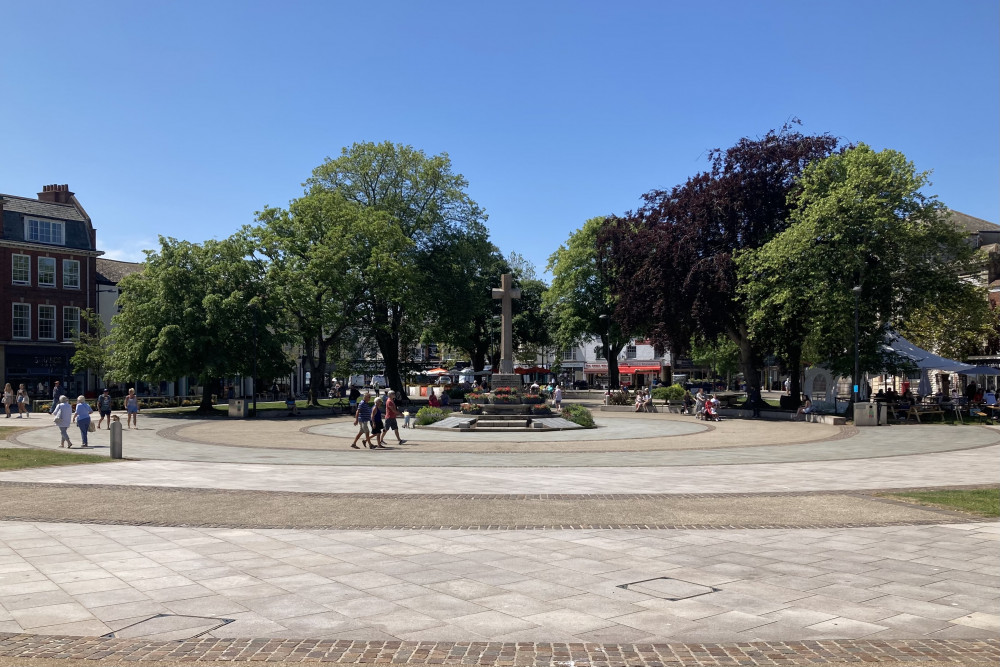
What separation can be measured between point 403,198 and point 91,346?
22.5 meters

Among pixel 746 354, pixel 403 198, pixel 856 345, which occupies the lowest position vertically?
pixel 746 354

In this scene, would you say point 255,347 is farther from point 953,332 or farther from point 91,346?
point 953,332

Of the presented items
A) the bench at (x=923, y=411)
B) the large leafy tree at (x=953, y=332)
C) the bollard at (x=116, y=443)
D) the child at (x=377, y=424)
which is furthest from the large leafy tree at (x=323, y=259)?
the large leafy tree at (x=953, y=332)

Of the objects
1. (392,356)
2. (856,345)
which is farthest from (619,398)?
(856,345)

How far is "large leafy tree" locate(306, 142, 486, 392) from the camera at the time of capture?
54812 millimetres

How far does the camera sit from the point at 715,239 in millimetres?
42281

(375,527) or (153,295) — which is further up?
(153,295)

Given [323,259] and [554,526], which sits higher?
[323,259]

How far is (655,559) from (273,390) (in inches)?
2732

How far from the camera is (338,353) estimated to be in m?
57.9

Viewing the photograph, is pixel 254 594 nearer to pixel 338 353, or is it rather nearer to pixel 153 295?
pixel 153 295

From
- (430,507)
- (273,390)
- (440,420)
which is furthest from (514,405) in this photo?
(273,390)

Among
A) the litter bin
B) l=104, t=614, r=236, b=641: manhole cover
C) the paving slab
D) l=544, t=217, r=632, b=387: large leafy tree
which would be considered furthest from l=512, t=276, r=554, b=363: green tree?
l=104, t=614, r=236, b=641: manhole cover

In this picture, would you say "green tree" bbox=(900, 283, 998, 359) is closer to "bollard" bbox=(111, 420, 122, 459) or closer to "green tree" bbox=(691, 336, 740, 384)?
"green tree" bbox=(691, 336, 740, 384)
